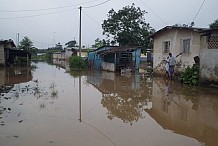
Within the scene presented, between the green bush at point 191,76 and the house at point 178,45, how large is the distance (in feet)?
4.11

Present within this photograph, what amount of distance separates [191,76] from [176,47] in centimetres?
366

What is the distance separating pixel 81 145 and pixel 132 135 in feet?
4.36

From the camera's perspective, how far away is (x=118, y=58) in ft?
87.9

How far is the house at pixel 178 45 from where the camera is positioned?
1581cm

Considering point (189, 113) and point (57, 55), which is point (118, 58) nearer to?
point (189, 113)

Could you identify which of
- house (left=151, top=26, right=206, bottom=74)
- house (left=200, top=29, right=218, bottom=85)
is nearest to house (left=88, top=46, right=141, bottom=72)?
house (left=151, top=26, right=206, bottom=74)

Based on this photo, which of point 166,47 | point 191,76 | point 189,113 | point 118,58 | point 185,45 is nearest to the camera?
point 189,113

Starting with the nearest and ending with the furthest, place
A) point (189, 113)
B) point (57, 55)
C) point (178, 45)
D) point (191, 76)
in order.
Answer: point (189, 113)
point (191, 76)
point (178, 45)
point (57, 55)

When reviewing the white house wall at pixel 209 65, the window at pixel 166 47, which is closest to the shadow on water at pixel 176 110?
the white house wall at pixel 209 65

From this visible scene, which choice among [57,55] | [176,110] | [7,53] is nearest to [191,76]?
[176,110]

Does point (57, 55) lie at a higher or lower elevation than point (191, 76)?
higher

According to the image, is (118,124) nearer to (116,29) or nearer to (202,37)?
(202,37)

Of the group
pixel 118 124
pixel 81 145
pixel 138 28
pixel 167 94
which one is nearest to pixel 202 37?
pixel 167 94

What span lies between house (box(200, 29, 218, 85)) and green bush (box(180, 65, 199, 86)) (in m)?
0.53
